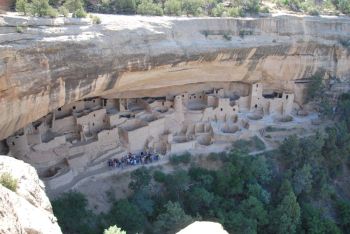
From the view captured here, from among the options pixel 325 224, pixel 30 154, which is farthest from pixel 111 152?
pixel 325 224

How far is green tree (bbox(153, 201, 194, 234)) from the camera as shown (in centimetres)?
1183

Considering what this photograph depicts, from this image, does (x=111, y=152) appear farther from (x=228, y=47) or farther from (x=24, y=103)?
(x=228, y=47)

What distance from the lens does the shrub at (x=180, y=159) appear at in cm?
1489

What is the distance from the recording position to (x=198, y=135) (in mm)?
16250

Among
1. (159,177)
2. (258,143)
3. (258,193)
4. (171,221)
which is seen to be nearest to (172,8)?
(159,177)

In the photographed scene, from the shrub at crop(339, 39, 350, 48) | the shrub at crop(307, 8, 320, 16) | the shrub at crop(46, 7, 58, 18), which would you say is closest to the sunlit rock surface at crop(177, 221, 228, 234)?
the shrub at crop(46, 7, 58, 18)

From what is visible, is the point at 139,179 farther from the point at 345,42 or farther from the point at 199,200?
the point at 345,42

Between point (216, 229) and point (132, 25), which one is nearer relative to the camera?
point (216, 229)

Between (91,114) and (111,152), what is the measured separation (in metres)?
1.47

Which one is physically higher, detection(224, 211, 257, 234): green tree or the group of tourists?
the group of tourists

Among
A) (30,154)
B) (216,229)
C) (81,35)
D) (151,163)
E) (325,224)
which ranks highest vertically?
(81,35)

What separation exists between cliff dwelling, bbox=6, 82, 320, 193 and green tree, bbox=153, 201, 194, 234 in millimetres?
2966

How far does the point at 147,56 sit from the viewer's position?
12.9 m

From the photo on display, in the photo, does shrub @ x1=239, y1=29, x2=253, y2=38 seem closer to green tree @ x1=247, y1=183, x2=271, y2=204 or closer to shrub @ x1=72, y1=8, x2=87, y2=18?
green tree @ x1=247, y1=183, x2=271, y2=204
